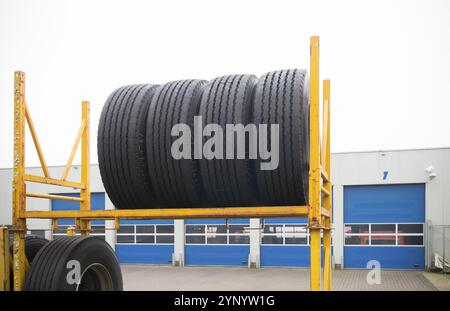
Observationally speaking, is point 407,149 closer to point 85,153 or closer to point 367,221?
point 367,221

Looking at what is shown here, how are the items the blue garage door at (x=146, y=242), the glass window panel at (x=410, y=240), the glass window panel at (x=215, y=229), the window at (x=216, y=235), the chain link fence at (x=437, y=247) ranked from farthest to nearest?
the blue garage door at (x=146, y=242) → the glass window panel at (x=215, y=229) → the window at (x=216, y=235) → the glass window panel at (x=410, y=240) → the chain link fence at (x=437, y=247)

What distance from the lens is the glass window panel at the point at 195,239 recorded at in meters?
22.2

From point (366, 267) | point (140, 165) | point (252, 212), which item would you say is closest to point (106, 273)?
point (140, 165)

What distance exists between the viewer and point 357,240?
20.5 metres

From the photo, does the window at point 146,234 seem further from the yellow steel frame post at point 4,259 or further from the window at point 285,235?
the yellow steel frame post at point 4,259

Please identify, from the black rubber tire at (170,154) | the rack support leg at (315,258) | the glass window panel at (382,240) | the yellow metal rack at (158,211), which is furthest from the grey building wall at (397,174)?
the rack support leg at (315,258)

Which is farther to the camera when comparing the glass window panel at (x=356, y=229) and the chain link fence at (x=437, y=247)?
the glass window panel at (x=356, y=229)

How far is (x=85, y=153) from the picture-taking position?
7449 millimetres

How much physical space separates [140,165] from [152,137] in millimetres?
370

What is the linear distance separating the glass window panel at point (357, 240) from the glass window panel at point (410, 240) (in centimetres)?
126

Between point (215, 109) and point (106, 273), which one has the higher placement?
point (215, 109)

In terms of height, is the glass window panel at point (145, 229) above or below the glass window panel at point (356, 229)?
below

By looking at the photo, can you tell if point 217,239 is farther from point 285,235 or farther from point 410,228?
point 410,228

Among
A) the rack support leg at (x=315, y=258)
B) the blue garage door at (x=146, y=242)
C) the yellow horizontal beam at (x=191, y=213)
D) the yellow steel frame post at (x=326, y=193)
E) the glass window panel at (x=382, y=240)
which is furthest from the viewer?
the blue garage door at (x=146, y=242)
